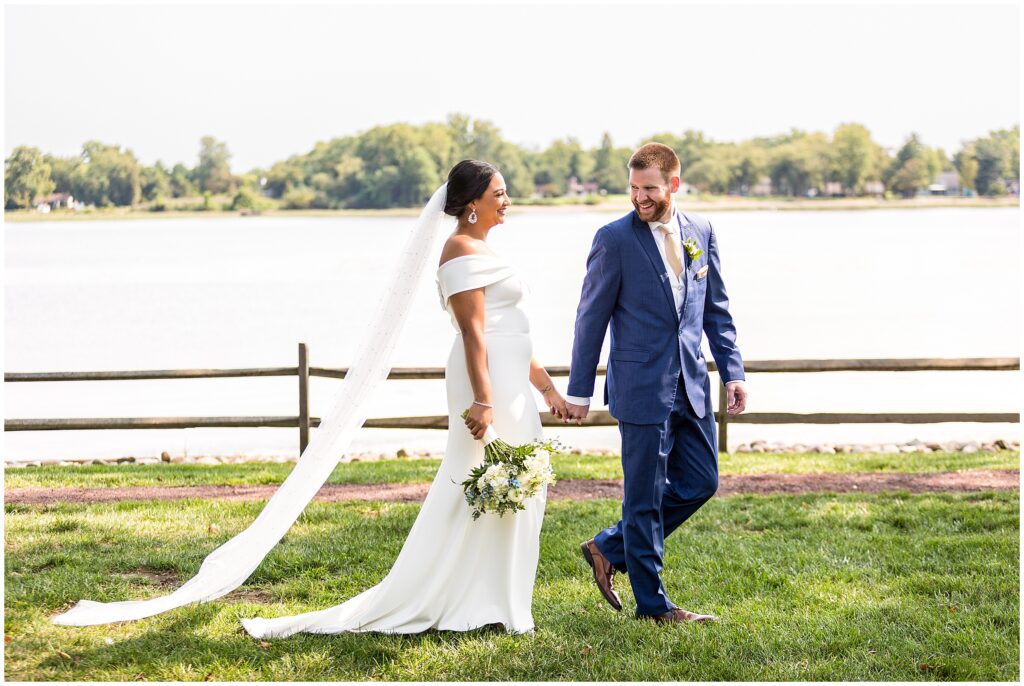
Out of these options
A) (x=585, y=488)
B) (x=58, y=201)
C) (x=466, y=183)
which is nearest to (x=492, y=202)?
(x=466, y=183)

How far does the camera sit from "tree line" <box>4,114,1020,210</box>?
8056 cm

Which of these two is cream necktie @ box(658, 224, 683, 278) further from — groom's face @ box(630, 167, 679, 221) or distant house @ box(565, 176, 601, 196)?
distant house @ box(565, 176, 601, 196)

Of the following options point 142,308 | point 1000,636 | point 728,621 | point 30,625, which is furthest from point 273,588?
point 142,308

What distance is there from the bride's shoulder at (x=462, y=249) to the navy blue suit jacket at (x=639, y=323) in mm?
476

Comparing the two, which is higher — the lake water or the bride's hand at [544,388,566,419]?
the bride's hand at [544,388,566,419]

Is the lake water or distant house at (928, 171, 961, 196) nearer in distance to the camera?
the lake water

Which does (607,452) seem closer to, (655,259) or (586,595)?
(586,595)

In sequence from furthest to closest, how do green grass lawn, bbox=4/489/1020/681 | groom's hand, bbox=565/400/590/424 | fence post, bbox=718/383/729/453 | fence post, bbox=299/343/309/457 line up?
fence post, bbox=718/383/729/453 → fence post, bbox=299/343/309/457 → groom's hand, bbox=565/400/590/424 → green grass lawn, bbox=4/489/1020/681

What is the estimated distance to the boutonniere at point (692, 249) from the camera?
16.1ft

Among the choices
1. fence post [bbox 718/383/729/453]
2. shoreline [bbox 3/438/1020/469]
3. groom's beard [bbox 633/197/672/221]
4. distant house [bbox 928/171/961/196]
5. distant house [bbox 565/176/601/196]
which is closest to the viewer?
groom's beard [bbox 633/197/672/221]

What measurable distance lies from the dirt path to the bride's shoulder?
353 centimetres

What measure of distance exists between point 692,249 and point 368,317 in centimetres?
2638

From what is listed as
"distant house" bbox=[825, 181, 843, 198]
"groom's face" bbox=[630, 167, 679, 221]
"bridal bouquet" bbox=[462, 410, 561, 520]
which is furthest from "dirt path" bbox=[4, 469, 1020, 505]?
"distant house" bbox=[825, 181, 843, 198]

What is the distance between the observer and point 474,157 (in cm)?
7644
